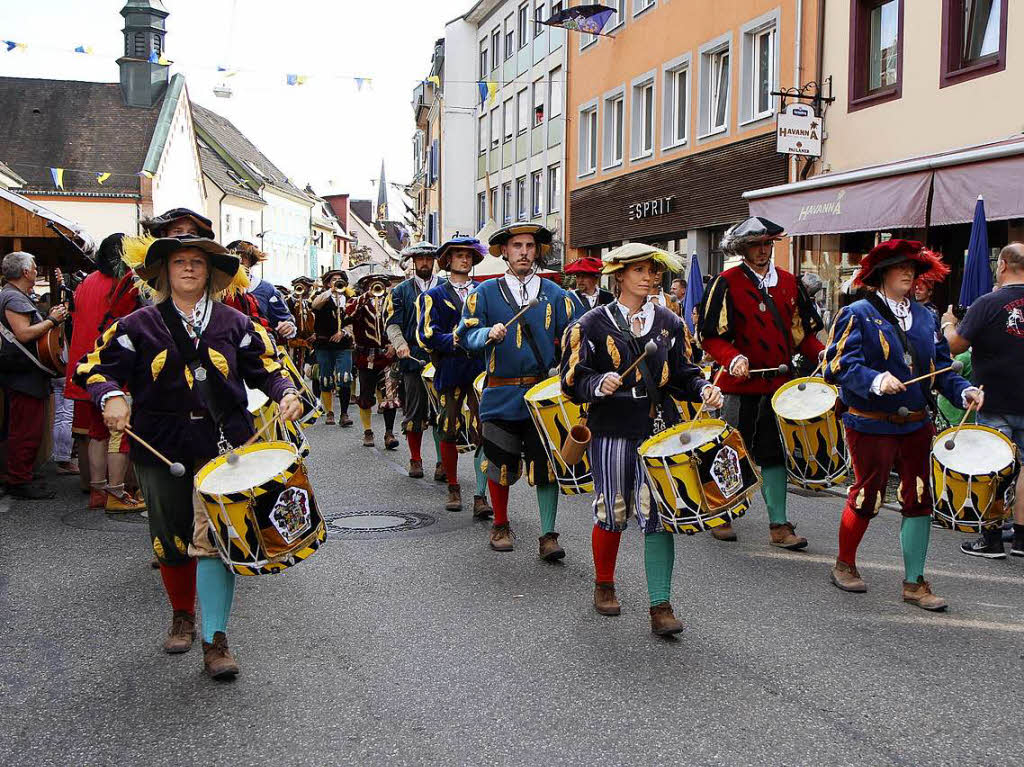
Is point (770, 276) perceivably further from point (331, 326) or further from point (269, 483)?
point (331, 326)

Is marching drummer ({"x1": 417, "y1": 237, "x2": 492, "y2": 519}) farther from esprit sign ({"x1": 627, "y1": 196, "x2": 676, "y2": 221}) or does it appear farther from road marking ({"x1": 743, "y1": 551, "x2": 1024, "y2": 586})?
esprit sign ({"x1": 627, "y1": 196, "x2": 676, "y2": 221})

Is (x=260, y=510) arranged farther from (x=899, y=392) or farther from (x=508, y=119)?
(x=508, y=119)

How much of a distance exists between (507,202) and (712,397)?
122 ft

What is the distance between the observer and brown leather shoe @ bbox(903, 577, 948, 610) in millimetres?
5578

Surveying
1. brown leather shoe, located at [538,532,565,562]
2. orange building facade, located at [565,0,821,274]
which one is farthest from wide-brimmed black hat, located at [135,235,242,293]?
orange building facade, located at [565,0,821,274]

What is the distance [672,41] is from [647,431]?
2031cm

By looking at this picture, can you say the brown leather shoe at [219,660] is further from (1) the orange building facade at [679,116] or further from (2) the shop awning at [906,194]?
(1) the orange building facade at [679,116]

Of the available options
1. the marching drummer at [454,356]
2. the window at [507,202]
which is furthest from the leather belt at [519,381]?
the window at [507,202]

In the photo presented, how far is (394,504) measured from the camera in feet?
28.6

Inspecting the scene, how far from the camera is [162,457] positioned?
4.52m

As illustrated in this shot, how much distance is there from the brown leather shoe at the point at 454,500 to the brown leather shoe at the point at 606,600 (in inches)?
119

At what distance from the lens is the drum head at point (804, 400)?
21.8 ft

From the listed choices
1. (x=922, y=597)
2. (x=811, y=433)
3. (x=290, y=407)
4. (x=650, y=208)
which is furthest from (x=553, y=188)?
(x=290, y=407)

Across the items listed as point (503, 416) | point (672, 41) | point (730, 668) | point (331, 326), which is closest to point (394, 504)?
point (503, 416)
